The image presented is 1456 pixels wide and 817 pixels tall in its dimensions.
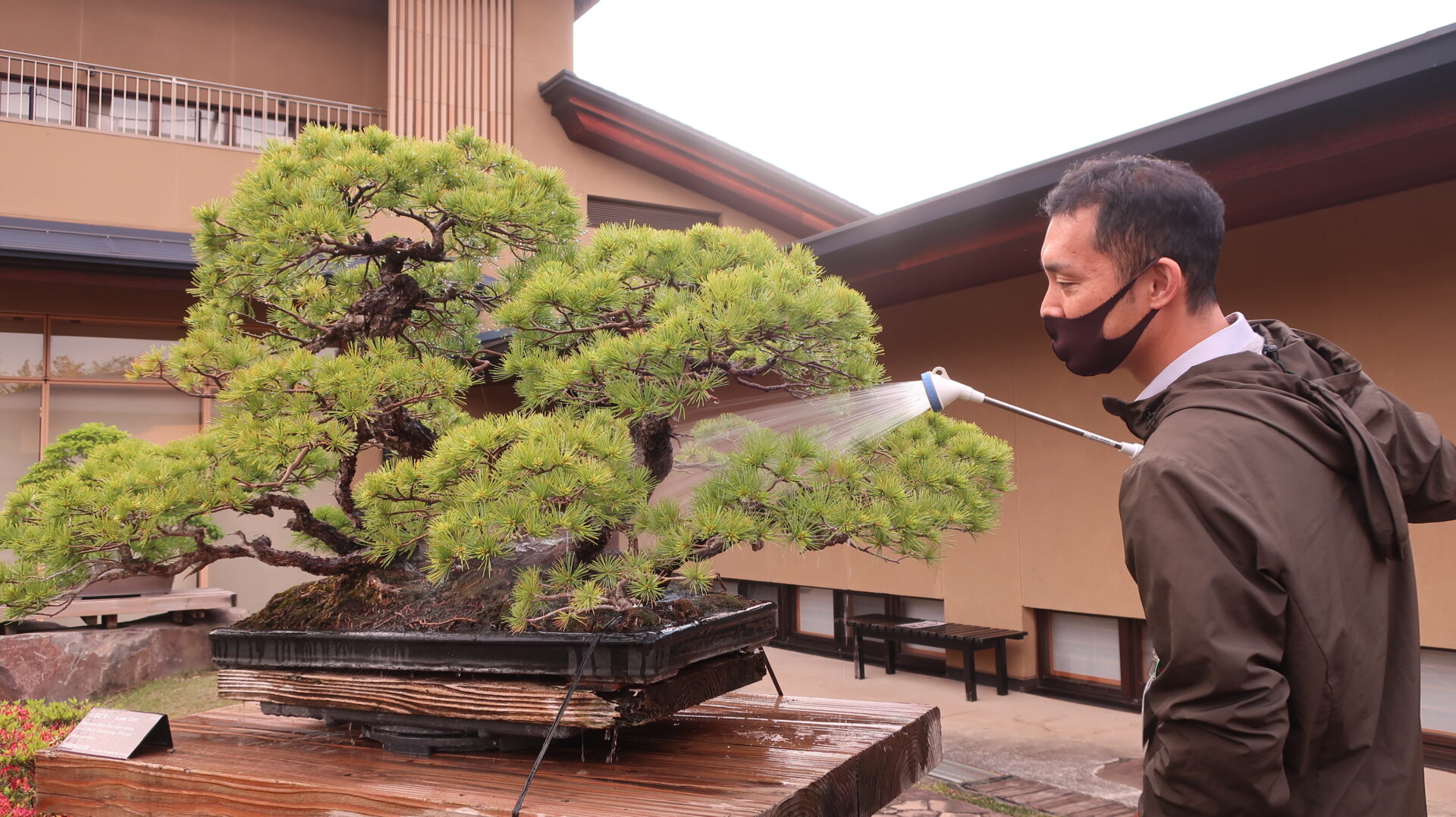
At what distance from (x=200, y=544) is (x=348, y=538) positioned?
31 centimetres

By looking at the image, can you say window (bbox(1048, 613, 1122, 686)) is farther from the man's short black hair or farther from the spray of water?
the man's short black hair

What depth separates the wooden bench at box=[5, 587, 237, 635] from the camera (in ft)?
19.4

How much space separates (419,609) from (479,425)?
0.49m

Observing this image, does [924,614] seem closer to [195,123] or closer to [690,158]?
[690,158]

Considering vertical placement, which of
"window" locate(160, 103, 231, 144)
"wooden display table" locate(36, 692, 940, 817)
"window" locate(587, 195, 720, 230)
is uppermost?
"window" locate(160, 103, 231, 144)

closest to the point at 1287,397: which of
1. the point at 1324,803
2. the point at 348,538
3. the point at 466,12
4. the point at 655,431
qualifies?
the point at 1324,803

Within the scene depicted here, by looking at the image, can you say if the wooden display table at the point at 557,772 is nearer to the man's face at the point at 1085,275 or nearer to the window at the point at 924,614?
the man's face at the point at 1085,275

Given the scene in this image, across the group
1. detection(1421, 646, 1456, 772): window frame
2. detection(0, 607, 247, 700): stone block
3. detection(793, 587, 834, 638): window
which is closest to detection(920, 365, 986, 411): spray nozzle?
detection(1421, 646, 1456, 772): window frame

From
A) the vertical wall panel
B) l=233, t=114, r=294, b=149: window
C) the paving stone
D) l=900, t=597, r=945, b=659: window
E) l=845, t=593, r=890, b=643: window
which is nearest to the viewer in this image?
the paving stone

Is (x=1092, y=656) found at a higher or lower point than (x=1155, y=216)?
lower

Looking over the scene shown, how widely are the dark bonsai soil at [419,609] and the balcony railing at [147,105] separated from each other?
23.4 feet

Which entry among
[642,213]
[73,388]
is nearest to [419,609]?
[73,388]

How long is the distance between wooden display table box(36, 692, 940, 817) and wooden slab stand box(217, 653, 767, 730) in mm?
84

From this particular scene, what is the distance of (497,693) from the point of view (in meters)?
1.60
